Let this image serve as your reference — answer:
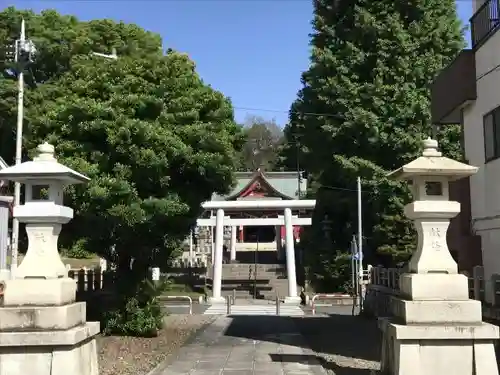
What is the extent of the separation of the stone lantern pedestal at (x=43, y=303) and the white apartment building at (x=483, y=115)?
8.83 metres

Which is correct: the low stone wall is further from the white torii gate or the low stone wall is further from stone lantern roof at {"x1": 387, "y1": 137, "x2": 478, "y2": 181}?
the white torii gate

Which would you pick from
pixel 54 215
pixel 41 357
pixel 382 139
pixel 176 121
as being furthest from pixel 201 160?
pixel 382 139

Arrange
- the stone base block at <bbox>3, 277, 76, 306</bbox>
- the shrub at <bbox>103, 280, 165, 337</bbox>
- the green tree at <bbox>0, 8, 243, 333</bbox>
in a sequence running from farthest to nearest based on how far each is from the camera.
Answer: the shrub at <bbox>103, 280, 165, 337</bbox>
the green tree at <bbox>0, 8, 243, 333</bbox>
the stone base block at <bbox>3, 277, 76, 306</bbox>

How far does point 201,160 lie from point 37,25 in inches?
985

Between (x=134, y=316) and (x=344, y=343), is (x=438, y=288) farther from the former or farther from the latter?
(x=134, y=316)

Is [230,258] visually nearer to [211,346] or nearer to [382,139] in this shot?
[382,139]

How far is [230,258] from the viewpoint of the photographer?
48062 millimetres

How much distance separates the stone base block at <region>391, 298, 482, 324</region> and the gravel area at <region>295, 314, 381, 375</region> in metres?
2.35

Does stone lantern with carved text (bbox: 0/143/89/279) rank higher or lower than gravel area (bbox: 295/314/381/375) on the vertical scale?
higher

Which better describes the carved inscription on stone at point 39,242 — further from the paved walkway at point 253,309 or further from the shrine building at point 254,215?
the shrine building at point 254,215

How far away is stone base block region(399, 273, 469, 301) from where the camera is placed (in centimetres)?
794

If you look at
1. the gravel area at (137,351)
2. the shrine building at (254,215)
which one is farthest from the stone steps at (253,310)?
the gravel area at (137,351)

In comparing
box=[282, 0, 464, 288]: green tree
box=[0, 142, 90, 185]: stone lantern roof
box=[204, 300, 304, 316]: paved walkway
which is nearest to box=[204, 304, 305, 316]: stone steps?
box=[204, 300, 304, 316]: paved walkway

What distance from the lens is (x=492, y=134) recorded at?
12.8m
